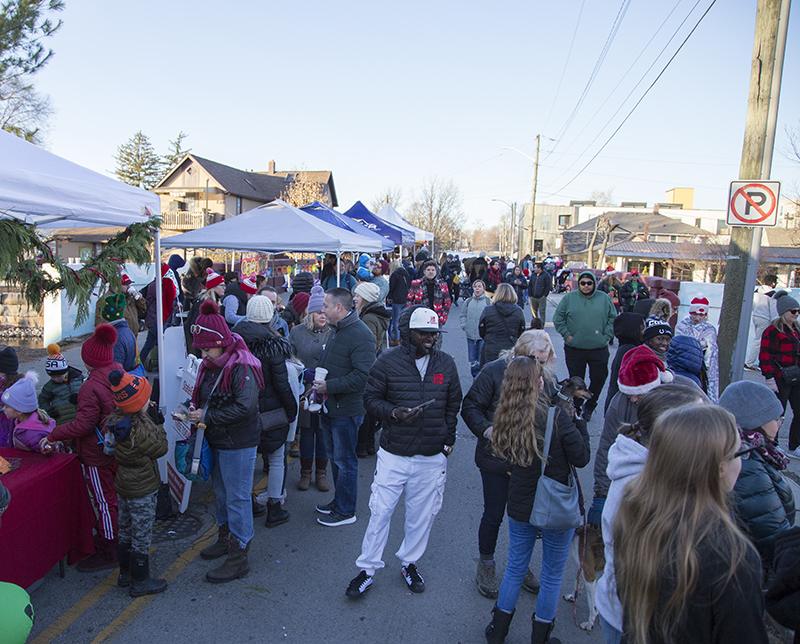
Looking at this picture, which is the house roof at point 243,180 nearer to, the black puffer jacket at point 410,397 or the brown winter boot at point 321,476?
the brown winter boot at point 321,476

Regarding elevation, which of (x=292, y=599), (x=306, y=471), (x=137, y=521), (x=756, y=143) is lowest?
(x=292, y=599)

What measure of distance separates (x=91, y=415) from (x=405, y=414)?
207cm

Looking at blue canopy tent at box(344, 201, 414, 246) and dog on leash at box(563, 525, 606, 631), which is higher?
blue canopy tent at box(344, 201, 414, 246)

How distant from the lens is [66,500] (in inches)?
136

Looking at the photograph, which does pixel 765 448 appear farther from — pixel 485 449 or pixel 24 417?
pixel 24 417

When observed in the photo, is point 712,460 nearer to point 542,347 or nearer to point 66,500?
point 542,347

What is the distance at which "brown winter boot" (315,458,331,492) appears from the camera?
5012 mm

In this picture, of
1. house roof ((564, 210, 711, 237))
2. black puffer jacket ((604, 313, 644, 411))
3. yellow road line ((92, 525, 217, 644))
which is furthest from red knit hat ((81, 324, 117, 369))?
house roof ((564, 210, 711, 237))

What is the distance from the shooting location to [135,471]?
10.7 feet

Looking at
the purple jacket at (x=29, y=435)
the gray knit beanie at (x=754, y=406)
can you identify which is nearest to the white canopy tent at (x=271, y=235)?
the purple jacket at (x=29, y=435)

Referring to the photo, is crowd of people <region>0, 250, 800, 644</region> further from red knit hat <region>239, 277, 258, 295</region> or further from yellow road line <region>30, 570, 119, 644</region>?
red knit hat <region>239, 277, 258, 295</region>

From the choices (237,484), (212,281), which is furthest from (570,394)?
(212,281)

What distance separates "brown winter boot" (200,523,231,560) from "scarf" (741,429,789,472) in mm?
3271

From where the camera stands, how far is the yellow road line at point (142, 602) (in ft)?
9.81
